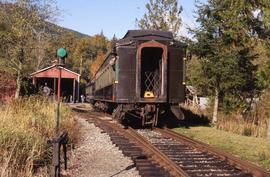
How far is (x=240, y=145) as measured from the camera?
1307 centimetres

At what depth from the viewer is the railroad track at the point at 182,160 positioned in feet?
28.3

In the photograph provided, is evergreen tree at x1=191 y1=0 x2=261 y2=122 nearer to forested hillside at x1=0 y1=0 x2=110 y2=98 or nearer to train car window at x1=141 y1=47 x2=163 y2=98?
train car window at x1=141 y1=47 x2=163 y2=98

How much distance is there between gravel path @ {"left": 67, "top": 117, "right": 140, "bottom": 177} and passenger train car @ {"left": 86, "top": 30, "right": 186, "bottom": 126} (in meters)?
4.08

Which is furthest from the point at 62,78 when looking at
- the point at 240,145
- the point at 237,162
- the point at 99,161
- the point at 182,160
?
the point at 237,162

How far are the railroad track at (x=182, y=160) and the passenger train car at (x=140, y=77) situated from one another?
4022 mm

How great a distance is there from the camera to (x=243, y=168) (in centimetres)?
901

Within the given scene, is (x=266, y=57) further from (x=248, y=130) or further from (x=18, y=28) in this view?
(x=18, y=28)

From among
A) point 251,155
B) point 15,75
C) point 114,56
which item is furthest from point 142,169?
point 15,75

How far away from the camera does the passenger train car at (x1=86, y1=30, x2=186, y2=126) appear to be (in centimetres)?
1766

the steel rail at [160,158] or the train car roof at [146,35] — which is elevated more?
the train car roof at [146,35]

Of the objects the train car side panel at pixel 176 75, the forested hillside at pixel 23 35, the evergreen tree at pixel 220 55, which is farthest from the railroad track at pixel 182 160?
the forested hillside at pixel 23 35

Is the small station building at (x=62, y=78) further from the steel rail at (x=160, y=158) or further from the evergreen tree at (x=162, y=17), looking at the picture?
the steel rail at (x=160, y=158)

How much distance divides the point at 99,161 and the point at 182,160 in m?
1.85

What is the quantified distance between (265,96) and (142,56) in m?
7.33
